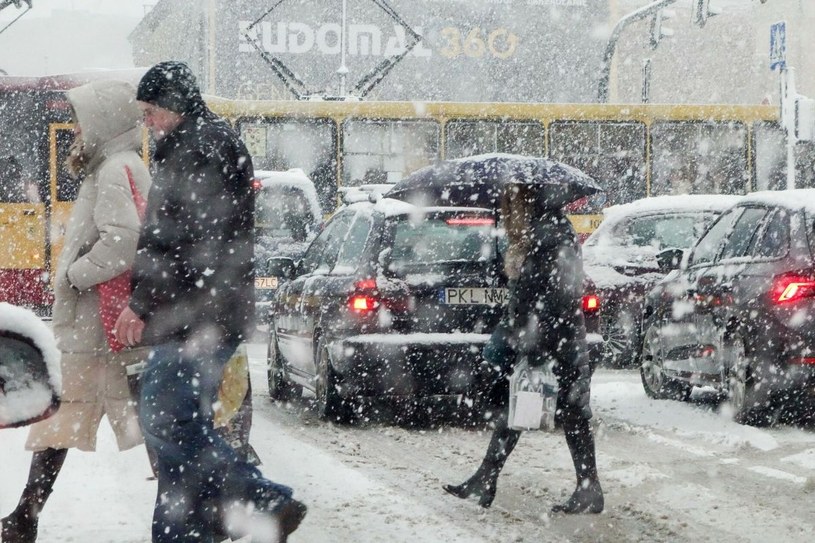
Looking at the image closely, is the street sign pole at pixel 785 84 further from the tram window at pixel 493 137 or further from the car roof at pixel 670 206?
the car roof at pixel 670 206

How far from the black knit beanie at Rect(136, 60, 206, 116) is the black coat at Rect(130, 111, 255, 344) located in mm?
106

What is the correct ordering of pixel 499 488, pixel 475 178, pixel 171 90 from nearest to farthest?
pixel 171 90 < pixel 499 488 < pixel 475 178

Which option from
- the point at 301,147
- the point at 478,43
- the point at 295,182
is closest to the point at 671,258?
the point at 295,182

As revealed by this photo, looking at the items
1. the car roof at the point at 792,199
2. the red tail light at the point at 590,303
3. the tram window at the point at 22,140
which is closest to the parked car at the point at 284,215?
the tram window at the point at 22,140

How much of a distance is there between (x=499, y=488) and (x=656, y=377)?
4439 mm

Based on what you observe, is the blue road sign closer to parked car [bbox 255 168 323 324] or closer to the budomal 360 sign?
parked car [bbox 255 168 323 324]

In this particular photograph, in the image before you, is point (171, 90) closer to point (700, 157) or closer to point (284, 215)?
point (284, 215)

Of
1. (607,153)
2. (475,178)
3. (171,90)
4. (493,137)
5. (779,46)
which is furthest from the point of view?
(607,153)

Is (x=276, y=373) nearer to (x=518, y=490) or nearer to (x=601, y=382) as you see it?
(x=601, y=382)

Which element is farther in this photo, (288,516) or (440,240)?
(440,240)

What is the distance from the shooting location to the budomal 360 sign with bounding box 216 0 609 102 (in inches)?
1897

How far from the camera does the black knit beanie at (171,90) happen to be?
489cm

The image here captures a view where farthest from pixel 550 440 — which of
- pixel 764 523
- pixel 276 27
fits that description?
pixel 276 27

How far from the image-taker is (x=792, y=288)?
9086 millimetres
